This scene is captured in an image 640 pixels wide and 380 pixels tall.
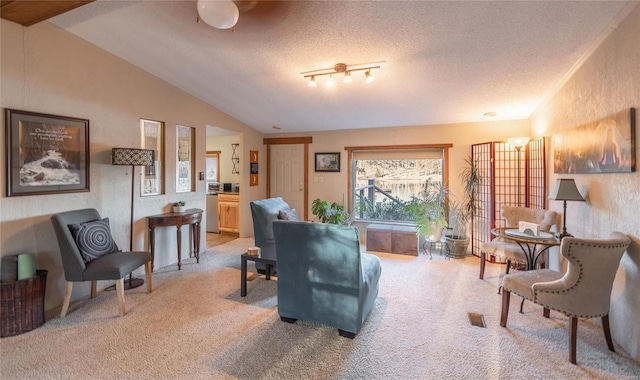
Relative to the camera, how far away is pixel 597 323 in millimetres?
2553

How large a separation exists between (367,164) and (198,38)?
3.78 meters

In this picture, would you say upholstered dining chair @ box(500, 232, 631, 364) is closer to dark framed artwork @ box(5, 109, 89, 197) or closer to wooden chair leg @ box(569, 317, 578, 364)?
wooden chair leg @ box(569, 317, 578, 364)

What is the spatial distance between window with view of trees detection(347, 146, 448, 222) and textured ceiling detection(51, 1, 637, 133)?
110cm

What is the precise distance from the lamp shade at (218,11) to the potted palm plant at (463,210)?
4.18 m

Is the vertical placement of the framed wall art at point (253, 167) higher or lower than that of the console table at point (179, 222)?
higher

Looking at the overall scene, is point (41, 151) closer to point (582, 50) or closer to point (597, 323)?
point (582, 50)

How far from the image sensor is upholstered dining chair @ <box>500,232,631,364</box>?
78.6 inches

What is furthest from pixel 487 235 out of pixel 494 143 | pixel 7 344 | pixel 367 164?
pixel 7 344

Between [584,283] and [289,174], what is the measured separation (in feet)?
16.3

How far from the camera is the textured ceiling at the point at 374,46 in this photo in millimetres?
2301

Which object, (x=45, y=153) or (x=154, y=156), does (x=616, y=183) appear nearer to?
(x=154, y=156)

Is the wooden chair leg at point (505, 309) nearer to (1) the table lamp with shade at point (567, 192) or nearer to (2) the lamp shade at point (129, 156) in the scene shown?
(1) the table lamp with shade at point (567, 192)

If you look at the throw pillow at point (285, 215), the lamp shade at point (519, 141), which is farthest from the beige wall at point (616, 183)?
the throw pillow at point (285, 215)

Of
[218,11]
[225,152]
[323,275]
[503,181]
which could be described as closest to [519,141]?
[503,181]
